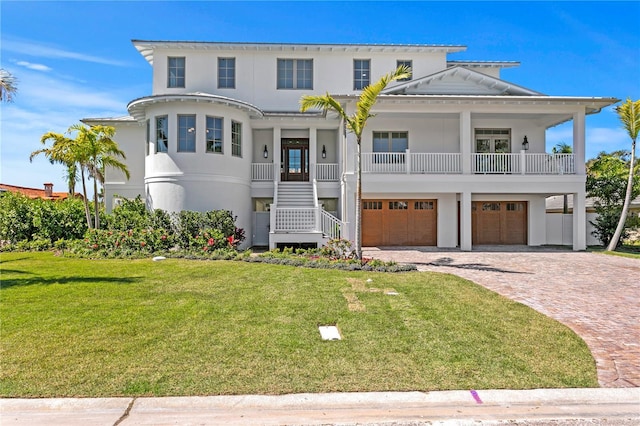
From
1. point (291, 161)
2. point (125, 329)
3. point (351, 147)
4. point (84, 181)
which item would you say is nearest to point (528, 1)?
point (351, 147)

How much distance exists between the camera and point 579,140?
51.9ft

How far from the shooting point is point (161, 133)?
15.5 meters

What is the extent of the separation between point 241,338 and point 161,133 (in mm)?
12547

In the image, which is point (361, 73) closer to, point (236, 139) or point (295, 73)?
point (295, 73)

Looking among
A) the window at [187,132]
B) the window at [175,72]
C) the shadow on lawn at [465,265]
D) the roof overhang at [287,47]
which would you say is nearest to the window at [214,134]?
the window at [187,132]

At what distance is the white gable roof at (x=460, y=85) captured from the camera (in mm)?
16500

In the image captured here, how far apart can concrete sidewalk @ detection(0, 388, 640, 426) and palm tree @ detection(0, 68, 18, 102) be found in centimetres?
989

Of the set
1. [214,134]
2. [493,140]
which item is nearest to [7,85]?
[214,134]

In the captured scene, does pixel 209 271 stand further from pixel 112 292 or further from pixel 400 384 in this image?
pixel 400 384

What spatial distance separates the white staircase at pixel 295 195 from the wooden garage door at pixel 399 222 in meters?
2.54

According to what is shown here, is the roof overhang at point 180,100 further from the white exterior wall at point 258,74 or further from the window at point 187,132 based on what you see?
the white exterior wall at point 258,74

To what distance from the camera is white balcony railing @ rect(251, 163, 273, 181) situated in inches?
703

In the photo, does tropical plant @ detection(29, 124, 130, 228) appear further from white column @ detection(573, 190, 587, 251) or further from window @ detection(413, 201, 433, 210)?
white column @ detection(573, 190, 587, 251)

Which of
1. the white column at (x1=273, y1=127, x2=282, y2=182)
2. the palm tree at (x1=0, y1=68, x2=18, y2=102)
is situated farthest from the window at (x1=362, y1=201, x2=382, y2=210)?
the palm tree at (x1=0, y1=68, x2=18, y2=102)
